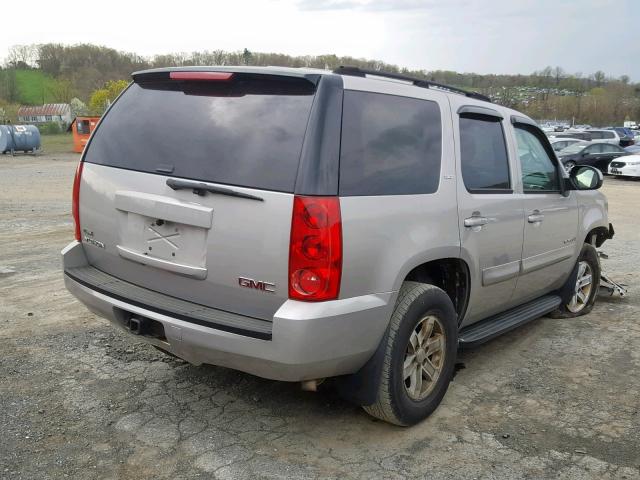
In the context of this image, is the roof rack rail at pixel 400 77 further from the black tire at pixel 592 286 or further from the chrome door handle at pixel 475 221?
the black tire at pixel 592 286

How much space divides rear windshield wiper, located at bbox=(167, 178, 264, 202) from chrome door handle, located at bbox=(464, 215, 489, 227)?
140 centimetres

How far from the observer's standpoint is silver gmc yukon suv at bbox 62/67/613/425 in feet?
9.27

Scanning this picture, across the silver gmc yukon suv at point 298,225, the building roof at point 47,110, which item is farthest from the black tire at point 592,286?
the building roof at point 47,110

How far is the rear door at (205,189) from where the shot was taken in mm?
2857

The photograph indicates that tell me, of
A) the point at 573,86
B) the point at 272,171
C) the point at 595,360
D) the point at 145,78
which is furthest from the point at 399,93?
the point at 573,86

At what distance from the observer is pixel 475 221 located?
3.72 m

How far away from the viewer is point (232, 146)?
9.92 ft

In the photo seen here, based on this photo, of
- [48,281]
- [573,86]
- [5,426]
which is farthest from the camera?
[573,86]

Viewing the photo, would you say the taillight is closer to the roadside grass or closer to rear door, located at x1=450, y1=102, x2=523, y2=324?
rear door, located at x1=450, y1=102, x2=523, y2=324

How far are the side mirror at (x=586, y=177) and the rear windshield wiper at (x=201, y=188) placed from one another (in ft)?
11.2

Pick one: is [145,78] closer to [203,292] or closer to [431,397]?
[203,292]

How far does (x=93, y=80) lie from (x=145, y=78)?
105658 mm

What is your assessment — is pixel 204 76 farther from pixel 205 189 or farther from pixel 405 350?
pixel 405 350

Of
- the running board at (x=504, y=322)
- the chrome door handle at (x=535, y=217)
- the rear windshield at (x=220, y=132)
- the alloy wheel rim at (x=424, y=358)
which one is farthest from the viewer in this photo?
the chrome door handle at (x=535, y=217)
